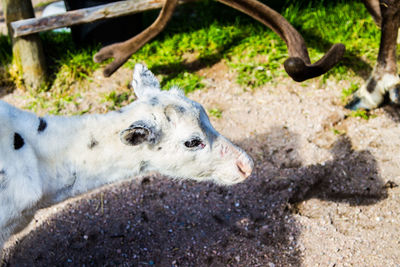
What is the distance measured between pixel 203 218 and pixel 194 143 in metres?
1.30

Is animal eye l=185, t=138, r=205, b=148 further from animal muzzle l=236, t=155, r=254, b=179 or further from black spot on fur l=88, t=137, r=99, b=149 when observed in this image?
black spot on fur l=88, t=137, r=99, b=149

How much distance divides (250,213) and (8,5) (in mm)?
3989

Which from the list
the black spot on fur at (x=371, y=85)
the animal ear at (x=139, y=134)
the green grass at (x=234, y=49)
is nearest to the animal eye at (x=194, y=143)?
the animal ear at (x=139, y=134)

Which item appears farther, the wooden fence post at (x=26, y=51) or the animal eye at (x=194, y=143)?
the wooden fence post at (x=26, y=51)

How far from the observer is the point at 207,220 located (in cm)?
402

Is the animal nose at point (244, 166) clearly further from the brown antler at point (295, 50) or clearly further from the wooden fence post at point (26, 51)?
the wooden fence post at point (26, 51)

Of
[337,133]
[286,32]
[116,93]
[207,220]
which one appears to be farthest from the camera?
[116,93]

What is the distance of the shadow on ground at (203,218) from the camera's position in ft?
12.1

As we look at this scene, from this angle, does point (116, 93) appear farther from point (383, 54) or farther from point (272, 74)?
point (383, 54)

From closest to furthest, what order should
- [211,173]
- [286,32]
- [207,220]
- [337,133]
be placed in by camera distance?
[211,173] → [286,32] → [207,220] → [337,133]

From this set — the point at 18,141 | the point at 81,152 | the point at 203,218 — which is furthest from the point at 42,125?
the point at 203,218

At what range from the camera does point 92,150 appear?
289 cm

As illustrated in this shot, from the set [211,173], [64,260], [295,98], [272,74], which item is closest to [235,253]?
[211,173]

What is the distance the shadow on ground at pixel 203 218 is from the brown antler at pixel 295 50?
147 cm
